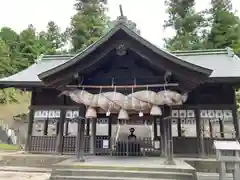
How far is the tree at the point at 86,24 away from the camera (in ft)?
111

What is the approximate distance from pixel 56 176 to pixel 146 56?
184 inches

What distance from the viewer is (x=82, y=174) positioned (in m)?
6.69

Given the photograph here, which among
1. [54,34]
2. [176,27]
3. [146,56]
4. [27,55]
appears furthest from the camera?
[54,34]

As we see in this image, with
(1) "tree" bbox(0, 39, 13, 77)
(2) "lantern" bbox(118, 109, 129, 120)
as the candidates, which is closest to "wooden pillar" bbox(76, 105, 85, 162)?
(2) "lantern" bbox(118, 109, 129, 120)

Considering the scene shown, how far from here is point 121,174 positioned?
21.4ft

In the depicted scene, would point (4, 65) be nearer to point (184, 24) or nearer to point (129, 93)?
point (184, 24)

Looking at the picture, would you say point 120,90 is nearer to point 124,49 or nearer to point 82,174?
point 124,49

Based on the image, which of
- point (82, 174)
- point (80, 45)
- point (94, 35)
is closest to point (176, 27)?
point (94, 35)

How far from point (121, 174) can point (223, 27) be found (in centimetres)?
2874

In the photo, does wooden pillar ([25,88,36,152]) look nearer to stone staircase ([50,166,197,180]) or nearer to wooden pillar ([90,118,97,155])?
wooden pillar ([90,118,97,155])

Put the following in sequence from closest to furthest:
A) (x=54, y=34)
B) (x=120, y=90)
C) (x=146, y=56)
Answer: (x=146, y=56) < (x=120, y=90) < (x=54, y=34)

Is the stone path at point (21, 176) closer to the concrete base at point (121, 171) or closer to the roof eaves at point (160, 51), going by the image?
the concrete base at point (121, 171)

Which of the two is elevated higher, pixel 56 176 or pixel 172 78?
pixel 172 78

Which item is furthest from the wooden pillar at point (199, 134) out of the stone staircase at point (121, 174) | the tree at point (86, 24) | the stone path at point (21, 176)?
the tree at point (86, 24)
